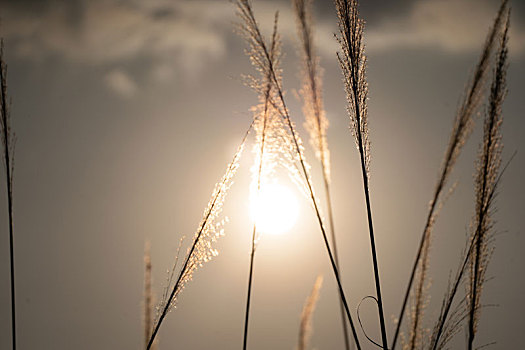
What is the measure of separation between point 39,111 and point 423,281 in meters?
2.64

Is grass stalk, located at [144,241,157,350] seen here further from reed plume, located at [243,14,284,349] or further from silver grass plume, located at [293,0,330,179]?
silver grass plume, located at [293,0,330,179]

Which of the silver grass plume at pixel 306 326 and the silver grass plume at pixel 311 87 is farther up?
the silver grass plume at pixel 311 87

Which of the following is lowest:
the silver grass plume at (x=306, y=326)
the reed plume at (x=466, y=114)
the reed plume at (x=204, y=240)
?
the silver grass plume at (x=306, y=326)

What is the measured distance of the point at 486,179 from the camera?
0.73 m

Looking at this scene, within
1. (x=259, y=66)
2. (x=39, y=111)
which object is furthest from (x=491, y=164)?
(x=39, y=111)

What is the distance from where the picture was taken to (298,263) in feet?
9.50

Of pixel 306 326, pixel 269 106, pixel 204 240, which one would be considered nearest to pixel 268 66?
pixel 269 106

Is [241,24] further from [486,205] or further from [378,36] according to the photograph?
[378,36]

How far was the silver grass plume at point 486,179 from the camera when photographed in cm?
71

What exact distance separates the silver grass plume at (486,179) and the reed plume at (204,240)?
38cm

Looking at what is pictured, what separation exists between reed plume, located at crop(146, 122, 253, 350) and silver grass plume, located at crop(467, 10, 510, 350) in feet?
1.26

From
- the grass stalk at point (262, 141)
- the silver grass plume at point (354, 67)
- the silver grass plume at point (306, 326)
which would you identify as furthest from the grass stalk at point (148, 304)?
the silver grass plume at point (354, 67)

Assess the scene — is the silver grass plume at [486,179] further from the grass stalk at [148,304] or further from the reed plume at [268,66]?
the grass stalk at [148,304]

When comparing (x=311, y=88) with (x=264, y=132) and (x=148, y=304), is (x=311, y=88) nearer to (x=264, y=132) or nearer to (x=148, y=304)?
(x=264, y=132)
